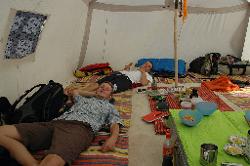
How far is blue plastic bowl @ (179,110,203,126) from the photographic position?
1952mm

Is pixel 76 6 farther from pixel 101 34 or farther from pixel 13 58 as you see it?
pixel 13 58

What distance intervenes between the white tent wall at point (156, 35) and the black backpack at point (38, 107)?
2574mm

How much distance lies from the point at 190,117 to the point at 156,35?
3751 millimetres

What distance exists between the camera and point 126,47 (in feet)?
18.3

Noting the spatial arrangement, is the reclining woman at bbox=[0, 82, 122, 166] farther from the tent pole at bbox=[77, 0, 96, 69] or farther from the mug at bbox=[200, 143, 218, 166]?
the tent pole at bbox=[77, 0, 96, 69]

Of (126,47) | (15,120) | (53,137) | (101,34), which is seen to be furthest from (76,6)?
(53,137)

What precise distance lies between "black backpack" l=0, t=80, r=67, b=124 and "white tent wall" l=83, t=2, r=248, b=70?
2.57 meters

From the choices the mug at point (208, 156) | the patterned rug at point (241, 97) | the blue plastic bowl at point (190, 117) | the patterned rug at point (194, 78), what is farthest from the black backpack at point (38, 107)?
the patterned rug at point (194, 78)

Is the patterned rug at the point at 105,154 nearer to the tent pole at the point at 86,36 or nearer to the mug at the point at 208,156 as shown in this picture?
the mug at the point at 208,156

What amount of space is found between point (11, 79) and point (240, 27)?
4364 mm

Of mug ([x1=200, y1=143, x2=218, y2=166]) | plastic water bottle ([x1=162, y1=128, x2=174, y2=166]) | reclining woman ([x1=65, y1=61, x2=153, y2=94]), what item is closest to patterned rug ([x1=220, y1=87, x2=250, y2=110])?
reclining woman ([x1=65, y1=61, x2=153, y2=94])

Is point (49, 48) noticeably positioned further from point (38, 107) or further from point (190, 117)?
point (190, 117)

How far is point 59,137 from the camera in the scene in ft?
7.08

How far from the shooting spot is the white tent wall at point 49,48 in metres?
2.80
